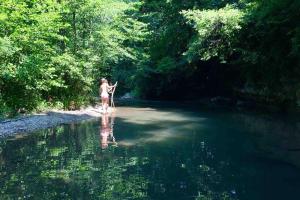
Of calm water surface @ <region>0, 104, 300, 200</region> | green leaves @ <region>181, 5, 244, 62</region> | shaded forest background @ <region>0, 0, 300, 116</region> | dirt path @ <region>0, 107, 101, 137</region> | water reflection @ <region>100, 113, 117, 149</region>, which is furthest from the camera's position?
green leaves @ <region>181, 5, 244, 62</region>

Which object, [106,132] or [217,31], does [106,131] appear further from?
[217,31]

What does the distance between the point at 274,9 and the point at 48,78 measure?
12076 millimetres

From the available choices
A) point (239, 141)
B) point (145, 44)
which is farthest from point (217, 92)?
point (239, 141)

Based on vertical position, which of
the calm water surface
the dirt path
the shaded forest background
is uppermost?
the shaded forest background

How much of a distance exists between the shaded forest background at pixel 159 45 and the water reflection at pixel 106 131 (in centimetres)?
297

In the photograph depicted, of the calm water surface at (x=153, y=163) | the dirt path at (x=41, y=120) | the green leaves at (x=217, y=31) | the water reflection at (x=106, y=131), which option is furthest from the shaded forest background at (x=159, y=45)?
the calm water surface at (x=153, y=163)

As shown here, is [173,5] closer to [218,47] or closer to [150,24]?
[150,24]

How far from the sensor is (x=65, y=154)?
12945 mm

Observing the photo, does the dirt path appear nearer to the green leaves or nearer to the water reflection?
the water reflection

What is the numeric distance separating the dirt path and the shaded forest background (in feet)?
2.86

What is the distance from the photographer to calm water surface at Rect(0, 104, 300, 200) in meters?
Answer: 9.18

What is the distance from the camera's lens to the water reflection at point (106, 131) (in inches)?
584

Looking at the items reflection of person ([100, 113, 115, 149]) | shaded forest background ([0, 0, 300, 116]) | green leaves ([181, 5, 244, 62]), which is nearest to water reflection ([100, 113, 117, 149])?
reflection of person ([100, 113, 115, 149])

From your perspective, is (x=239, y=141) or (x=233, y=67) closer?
(x=239, y=141)
